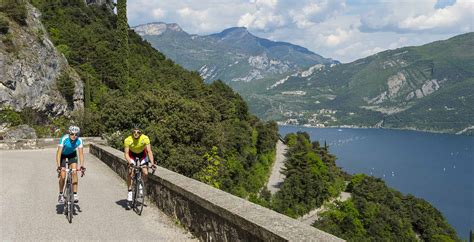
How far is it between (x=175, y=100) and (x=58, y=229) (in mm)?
22521

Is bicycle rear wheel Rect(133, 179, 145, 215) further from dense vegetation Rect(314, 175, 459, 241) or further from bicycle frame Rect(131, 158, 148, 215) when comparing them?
dense vegetation Rect(314, 175, 459, 241)

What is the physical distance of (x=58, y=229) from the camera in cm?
752

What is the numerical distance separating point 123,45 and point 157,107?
3973cm

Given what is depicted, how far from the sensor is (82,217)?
852cm

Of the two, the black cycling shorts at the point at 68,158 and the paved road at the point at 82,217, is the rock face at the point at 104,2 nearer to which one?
the paved road at the point at 82,217

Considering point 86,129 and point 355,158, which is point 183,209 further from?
point 355,158

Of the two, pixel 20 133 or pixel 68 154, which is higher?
pixel 68 154

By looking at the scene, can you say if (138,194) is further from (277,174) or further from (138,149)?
(277,174)

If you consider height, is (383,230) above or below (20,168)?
below

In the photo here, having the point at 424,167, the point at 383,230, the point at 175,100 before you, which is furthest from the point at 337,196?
the point at 424,167

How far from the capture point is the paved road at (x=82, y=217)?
7.21 meters

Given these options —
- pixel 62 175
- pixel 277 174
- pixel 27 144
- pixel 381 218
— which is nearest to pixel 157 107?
pixel 27 144

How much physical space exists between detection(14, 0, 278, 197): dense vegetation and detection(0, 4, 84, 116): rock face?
176 centimetres

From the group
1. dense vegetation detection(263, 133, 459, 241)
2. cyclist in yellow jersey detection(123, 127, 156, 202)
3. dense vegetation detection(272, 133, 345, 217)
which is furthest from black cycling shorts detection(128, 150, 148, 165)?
dense vegetation detection(272, 133, 345, 217)
